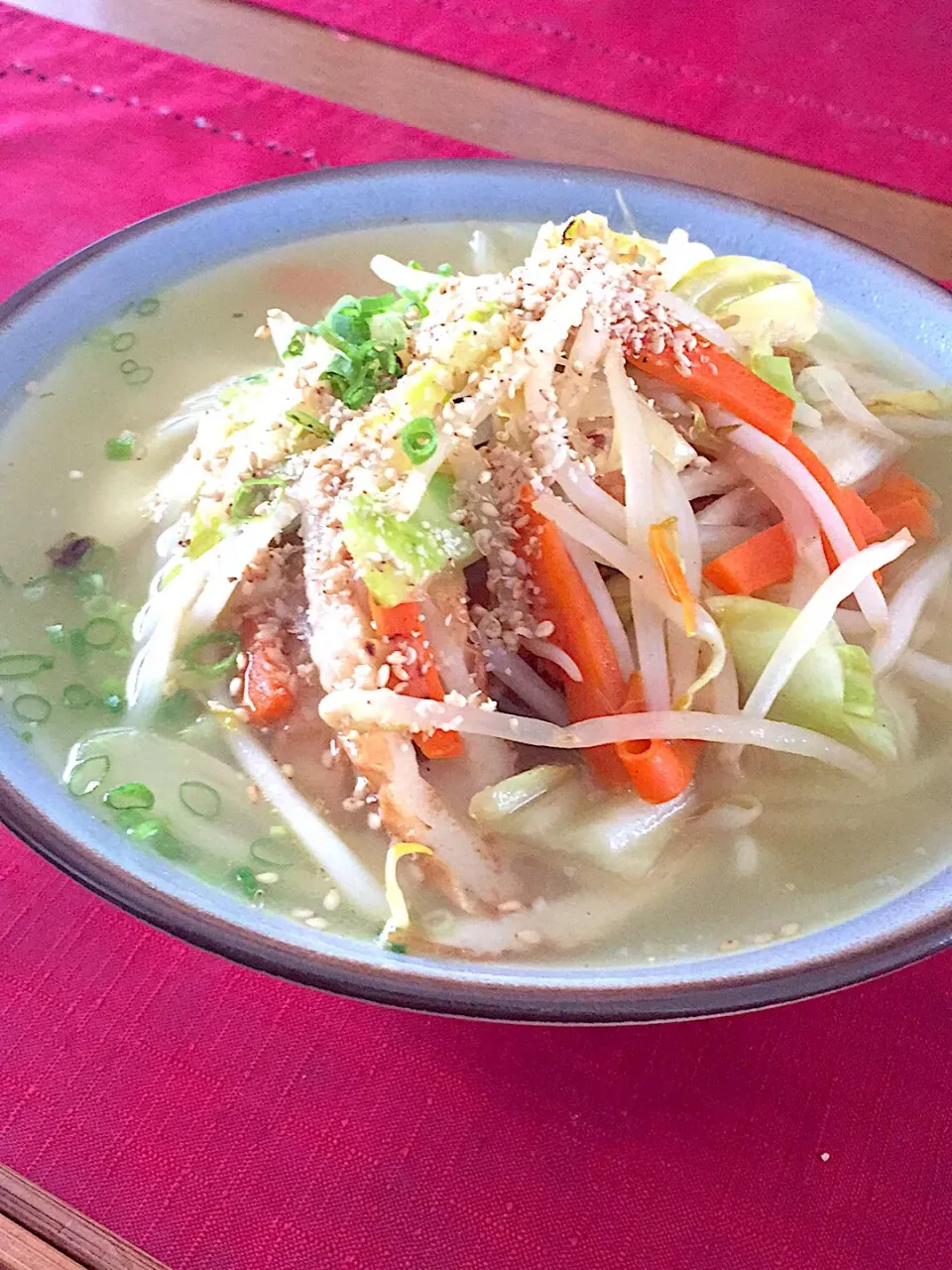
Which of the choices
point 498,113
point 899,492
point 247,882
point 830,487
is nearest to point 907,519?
point 899,492

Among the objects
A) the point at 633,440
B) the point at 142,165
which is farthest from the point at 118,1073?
the point at 142,165

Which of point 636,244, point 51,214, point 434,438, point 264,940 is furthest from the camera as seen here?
point 51,214

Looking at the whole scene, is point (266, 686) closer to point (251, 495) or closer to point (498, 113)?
point (251, 495)

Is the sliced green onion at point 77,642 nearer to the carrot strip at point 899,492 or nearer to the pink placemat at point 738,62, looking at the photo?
the carrot strip at point 899,492

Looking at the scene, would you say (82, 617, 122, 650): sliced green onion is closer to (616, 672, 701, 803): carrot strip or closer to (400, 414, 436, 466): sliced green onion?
(400, 414, 436, 466): sliced green onion

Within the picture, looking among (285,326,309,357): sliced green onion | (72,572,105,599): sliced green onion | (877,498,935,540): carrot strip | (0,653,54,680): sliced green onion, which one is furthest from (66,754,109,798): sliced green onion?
(877,498,935,540): carrot strip

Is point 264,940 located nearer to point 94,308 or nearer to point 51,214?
point 94,308
